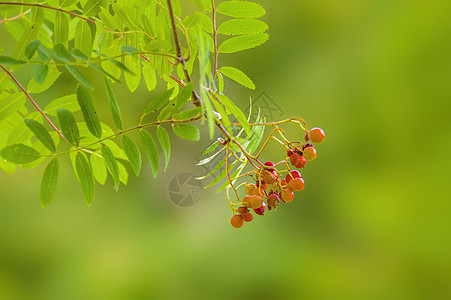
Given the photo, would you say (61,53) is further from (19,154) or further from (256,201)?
(256,201)

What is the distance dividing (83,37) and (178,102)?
0.53ft

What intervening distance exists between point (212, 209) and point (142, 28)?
121cm

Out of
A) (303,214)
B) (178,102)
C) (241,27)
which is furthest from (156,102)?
(303,214)

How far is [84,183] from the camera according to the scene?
478 millimetres

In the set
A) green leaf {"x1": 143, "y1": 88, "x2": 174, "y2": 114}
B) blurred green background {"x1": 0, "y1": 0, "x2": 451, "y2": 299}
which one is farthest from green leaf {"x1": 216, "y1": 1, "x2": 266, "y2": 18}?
blurred green background {"x1": 0, "y1": 0, "x2": 451, "y2": 299}

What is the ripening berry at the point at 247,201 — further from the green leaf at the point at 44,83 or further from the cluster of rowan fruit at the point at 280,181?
the green leaf at the point at 44,83

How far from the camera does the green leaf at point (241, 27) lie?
51 cm

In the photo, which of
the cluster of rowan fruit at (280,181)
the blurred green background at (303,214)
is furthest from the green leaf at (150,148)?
the blurred green background at (303,214)

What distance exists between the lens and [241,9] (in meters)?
0.51

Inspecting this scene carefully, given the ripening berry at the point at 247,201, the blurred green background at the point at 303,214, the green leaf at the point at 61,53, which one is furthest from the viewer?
the blurred green background at the point at 303,214

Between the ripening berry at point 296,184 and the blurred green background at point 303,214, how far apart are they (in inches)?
43.9

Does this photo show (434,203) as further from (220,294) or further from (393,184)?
(220,294)

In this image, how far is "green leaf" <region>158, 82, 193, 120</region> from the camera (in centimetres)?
42

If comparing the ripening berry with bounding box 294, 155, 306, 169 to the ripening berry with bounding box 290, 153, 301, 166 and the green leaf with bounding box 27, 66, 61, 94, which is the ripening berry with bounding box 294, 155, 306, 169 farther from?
the green leaf with bounding box 27, 66, 61, 94
